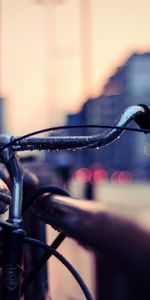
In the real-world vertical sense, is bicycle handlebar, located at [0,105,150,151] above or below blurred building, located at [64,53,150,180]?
above

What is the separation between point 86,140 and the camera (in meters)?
1.58

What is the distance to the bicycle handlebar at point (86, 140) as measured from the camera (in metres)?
1.54

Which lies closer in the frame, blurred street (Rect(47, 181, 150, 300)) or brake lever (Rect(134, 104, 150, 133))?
blurred street (Rect(47, 181, 150, 300))

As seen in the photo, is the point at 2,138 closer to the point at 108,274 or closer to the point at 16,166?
the point at 16,166

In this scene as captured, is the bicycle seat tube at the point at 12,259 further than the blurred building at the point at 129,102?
No

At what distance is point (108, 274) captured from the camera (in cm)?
103

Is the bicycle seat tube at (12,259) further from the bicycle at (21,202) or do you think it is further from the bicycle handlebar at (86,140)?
the bicycle handlebar at (86,140)

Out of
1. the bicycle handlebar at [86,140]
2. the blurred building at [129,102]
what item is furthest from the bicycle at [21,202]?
the blurred building at [129,102]

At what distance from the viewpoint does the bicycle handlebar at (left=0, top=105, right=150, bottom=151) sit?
154cm

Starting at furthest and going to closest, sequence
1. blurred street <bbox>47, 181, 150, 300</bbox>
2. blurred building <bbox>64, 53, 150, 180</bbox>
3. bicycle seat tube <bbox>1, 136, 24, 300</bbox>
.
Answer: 1. blurred building <bbox>64, 53, 150, 180</bbox>
2. bicycle seat tube <bbox>1, 136, 24, 300</bbox>
3. blurred street <bbox>47, 181, 150, 300</bbox>

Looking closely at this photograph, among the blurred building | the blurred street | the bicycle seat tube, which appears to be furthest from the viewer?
the blurred building

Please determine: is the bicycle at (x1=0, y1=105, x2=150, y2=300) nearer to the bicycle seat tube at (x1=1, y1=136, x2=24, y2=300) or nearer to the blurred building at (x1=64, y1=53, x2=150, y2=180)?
the bicycle seat tube at (x1=1, y1=136, x2=24, y2=300)

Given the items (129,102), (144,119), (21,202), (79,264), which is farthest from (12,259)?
(129,102)

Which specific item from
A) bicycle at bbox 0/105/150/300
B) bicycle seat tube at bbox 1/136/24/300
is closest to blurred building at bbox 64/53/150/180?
bicycle at bbox 0/105/150/300
